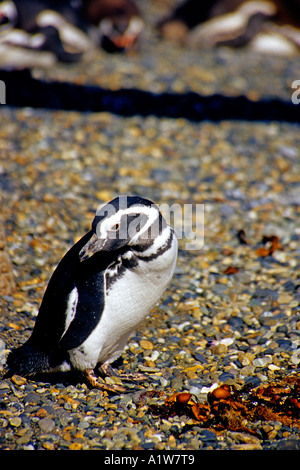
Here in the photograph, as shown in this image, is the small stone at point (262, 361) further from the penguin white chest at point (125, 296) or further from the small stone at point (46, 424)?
the small stone at point (46, 424)

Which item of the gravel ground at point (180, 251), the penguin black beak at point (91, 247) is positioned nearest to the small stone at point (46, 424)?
the gravel ground at point (180, 251)

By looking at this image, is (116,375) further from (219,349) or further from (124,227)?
(124,227)

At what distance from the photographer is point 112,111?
7008 millimetres

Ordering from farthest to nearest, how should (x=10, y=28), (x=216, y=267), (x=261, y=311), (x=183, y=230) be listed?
(x=10, y=28), (x=183, y=230), (x=216, y=267), (x=261, y=311)

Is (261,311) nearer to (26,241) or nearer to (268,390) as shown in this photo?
(268,390)

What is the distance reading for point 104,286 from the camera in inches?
123

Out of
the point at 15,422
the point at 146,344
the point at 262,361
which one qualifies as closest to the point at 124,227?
the point at 146,344

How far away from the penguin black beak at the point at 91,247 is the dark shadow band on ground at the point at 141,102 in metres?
4.21

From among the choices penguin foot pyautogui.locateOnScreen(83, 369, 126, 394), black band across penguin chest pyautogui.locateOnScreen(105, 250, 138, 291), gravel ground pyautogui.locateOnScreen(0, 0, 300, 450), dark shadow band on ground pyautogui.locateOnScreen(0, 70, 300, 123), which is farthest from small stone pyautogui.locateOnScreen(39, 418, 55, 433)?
dark shadow band on ground pyautogui.locateOnScreen(0, 70, 300, 123)

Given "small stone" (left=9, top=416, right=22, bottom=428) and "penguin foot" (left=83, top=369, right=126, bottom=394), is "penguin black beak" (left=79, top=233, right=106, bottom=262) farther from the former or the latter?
"small stone" (left=9, top=416, right=22, bottom=428)

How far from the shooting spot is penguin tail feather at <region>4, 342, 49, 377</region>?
10.8 feet

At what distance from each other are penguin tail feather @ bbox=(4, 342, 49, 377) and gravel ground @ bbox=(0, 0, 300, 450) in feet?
0.23

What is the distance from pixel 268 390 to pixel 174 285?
1.35m
